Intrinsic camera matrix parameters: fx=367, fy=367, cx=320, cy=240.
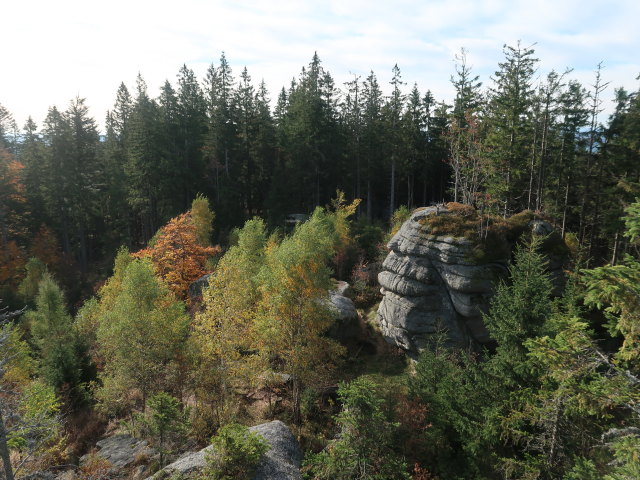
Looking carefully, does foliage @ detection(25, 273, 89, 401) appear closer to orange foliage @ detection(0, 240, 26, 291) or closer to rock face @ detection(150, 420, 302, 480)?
rock face @ detection(150, 420, 302, 480)

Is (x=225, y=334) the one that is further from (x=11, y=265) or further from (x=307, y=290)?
(x=11, y=265)

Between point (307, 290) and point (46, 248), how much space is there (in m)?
39.3

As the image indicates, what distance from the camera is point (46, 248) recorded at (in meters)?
41.3

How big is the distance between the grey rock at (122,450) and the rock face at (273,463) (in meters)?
6.04

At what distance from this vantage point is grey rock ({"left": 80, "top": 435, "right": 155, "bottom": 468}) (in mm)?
16031

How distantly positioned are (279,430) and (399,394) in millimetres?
5991

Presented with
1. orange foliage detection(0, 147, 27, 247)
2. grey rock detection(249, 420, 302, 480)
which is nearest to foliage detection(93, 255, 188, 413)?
grey rock detection(249, 420, 302, 480)

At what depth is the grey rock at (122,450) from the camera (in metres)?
16.0

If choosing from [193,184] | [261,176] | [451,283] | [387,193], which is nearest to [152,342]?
[451,283]

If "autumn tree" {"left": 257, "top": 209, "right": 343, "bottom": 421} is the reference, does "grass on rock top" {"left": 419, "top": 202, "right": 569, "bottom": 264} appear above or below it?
above

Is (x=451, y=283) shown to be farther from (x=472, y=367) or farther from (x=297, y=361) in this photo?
(x=297, y=361)

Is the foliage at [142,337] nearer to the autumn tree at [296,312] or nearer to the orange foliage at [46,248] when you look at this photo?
the autumn tree at [296,312]

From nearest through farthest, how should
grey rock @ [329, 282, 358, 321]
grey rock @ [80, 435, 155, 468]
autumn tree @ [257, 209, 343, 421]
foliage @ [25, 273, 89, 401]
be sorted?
grey rock @ [80, 435, 155, 468]
autumn tree @ [257, 209, 343, 421]
foliage @ [25, 273, 89, 401]
grey rock @ [329, 282, 358, 321]

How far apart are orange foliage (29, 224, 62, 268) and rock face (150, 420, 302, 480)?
123 ft
